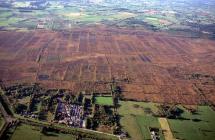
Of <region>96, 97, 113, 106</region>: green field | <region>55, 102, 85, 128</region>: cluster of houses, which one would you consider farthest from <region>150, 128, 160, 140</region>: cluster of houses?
<region>55, 102, 85, 128</region>: cluster of houses

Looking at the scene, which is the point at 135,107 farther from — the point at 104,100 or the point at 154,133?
the point at 154,133

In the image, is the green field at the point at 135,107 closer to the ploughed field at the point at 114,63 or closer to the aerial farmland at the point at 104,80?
the aerial farmland at the point at 104,80

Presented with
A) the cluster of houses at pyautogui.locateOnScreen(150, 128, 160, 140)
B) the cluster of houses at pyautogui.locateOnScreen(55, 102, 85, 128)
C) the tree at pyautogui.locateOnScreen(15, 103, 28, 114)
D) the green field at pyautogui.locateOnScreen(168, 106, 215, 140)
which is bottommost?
the green field at pyautogui.locateOnScreen(168, 106, 215, 140)

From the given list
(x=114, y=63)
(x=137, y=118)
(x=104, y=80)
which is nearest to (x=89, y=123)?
(x=137, y=118)

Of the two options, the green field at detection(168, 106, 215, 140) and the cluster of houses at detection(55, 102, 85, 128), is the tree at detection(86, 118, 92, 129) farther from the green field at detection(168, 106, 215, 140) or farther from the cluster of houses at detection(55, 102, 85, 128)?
the green field at detection(168, 106, 215, 140)

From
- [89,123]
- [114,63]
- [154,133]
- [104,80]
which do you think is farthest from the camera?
[114,63]

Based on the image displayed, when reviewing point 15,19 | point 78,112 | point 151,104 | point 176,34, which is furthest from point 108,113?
point 15,19

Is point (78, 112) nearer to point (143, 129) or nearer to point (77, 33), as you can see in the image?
point (143, 129)
